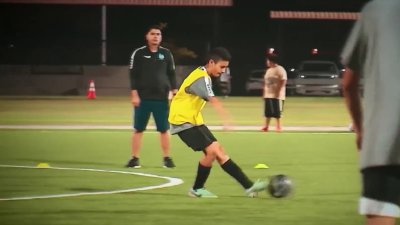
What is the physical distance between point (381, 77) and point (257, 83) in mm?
42275

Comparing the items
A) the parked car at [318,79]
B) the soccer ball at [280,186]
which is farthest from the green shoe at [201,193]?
the parked car at [318,79]

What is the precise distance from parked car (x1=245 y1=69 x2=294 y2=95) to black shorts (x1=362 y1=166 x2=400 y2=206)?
41798 millimetres

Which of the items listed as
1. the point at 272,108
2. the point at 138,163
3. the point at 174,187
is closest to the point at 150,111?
the point at 138,163

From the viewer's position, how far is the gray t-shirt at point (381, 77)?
4328 mm

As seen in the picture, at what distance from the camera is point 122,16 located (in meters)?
54.2

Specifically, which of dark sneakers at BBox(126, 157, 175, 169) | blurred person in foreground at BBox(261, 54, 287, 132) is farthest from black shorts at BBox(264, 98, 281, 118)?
dark sneakers at BBox(126, 157, 175, 169)

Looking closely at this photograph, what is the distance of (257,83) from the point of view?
46.6 metres

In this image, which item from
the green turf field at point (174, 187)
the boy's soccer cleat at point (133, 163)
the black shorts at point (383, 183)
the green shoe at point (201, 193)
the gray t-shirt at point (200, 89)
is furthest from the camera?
the boy's soccer cleat at point (133, 163)

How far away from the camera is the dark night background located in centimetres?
4962

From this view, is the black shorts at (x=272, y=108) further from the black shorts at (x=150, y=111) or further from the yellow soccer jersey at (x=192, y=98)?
the yellow soccer jersey at (x=192, y=98)

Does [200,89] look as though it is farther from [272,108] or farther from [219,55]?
[272,108]

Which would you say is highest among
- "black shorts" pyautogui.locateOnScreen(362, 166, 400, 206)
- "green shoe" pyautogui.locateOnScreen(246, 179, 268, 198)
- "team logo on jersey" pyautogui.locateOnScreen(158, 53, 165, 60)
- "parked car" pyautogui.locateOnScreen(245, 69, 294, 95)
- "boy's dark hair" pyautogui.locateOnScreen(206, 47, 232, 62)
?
"boy's dark hair" pyautogui.locateOnScreen(206, 47, 232, 62)

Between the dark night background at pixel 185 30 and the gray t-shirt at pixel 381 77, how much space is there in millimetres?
44353

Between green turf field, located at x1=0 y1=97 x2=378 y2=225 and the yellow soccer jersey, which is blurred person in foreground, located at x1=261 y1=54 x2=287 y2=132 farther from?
the yellow soccer jersey
